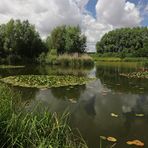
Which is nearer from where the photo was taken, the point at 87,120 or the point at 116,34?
the point at 87,120

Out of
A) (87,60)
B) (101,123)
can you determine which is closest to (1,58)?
(87,60)

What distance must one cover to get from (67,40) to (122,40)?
41.4 meters

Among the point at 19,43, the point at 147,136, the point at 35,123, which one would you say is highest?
the point at 19,43

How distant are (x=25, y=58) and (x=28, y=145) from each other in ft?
100

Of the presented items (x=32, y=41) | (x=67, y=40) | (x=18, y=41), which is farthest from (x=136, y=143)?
(x=67, y=40)

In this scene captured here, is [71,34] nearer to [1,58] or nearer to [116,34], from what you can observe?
[1,58]

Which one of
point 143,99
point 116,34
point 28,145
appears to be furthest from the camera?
point 116,34

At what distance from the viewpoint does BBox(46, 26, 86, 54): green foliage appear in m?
35.8

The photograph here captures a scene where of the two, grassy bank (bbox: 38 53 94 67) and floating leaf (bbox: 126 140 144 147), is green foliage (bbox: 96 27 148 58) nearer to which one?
grassy bank (bbox: 38 53 94 67)

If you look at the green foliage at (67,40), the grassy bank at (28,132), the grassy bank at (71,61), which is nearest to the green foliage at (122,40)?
the green foliage at (67,40)

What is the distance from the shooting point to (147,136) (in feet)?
15.8

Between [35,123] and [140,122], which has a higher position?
[35,123]

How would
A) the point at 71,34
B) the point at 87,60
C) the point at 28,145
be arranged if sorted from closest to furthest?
the point at 28,145 → the point at 87,60 → the point at 71,34

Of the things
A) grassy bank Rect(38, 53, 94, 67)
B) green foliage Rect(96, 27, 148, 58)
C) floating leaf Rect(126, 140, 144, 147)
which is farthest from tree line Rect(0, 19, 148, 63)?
green foliage Rect(96, 27, 148, 58)
